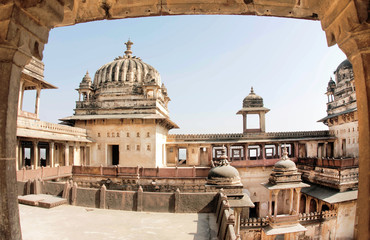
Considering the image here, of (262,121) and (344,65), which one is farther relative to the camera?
(344,65)

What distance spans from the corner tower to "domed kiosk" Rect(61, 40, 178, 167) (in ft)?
27.7

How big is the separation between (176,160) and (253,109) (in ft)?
33.2

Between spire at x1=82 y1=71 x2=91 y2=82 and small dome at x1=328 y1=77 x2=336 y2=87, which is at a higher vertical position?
small dome at x1=328 y1=77 x2=336 y2=87

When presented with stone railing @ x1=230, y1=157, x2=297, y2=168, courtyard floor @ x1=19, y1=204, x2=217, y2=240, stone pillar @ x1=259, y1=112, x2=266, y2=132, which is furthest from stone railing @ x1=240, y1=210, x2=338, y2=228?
stone pillar @ x1=259, y1=112, x2=266, y2=132

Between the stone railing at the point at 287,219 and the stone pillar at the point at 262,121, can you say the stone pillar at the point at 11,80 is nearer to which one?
the stone railing at the point at 287,219

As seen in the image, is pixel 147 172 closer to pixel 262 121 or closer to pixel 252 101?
pixel 262 121

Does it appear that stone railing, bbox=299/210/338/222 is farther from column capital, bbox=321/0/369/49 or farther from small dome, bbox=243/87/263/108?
column capital, bbox=321/0/369/49

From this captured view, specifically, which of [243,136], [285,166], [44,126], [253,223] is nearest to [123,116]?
[44,126]

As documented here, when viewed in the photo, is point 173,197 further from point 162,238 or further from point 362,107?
Answer: point 362,107

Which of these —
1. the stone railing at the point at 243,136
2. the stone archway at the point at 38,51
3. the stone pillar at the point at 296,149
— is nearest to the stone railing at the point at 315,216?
the stone pillar at the point at 296,149

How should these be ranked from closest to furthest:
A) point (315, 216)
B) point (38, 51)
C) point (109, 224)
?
point (38, 51) → point (109, 224) → point (315, 216)

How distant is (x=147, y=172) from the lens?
19.5 metres

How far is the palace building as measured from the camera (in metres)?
13.5

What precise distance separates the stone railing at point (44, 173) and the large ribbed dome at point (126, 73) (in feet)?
39.3
